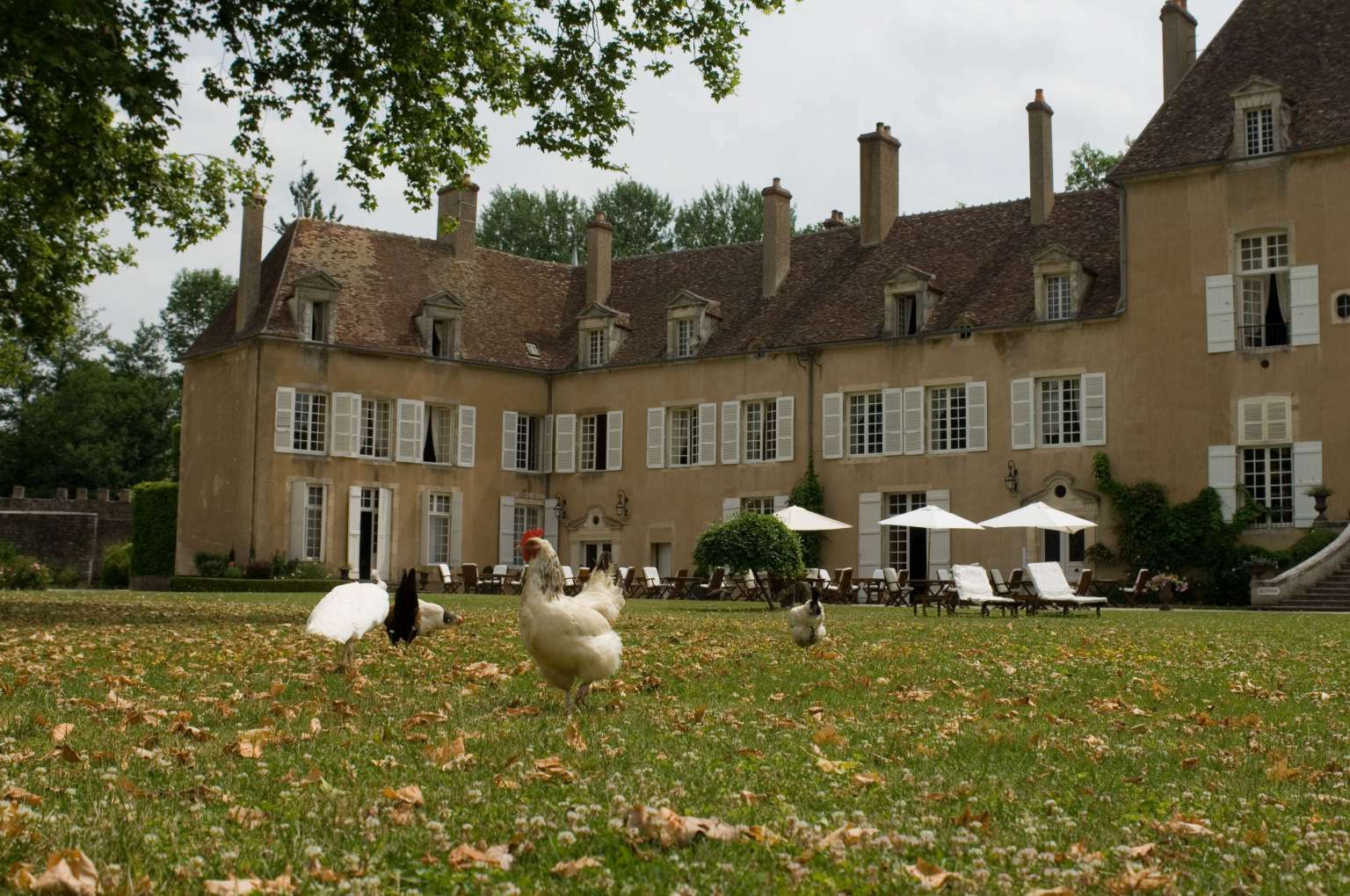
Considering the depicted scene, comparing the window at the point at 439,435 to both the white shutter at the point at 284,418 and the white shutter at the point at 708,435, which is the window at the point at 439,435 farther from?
the white shutter at the point at 708,435

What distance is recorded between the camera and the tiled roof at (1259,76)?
96.1 feet

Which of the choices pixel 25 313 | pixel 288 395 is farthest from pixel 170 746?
pixel 288 395

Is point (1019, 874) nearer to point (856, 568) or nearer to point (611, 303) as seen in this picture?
point (856, 568)

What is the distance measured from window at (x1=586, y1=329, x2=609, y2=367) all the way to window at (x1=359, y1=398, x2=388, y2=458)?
573cm

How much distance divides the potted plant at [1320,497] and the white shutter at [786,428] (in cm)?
1188

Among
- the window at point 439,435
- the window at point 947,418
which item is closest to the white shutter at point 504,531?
the window at point 439,435

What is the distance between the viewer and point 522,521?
3931 cm

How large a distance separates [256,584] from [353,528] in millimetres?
3424

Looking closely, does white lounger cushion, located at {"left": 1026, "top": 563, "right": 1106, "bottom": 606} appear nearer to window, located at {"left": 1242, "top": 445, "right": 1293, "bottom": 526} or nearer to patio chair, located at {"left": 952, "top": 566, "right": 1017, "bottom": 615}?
patio chair, located at {"left": 952, "top": 566, "right": 1017, "bottom": 615}

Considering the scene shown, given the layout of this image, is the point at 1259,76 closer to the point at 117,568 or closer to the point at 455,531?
the point at 455,531

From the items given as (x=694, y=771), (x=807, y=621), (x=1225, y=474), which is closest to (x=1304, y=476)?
(x=1225, y=474)

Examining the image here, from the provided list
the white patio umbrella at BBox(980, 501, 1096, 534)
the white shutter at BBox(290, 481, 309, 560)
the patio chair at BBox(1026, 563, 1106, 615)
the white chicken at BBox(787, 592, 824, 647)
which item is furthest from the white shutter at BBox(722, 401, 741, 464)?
the white chicken at BBox(787, 592, 824, 647)

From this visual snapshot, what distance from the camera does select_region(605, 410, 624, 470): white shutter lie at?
3825 cm

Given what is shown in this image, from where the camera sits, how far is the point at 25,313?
2055 centimetres
